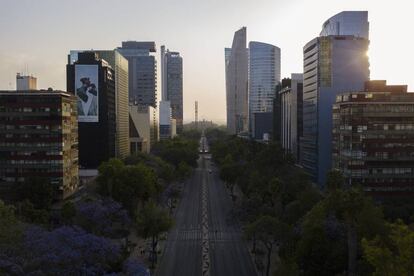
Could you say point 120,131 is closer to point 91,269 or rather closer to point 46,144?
point 46,144

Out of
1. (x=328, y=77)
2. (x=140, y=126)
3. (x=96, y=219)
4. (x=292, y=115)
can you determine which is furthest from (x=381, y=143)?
(x=140, y=126)

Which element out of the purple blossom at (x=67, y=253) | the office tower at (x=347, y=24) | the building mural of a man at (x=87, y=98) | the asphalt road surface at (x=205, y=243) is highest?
the office tower at (x=347, y=24)

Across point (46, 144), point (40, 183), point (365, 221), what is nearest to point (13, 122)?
point (46, 144)

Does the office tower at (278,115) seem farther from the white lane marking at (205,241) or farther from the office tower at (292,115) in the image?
the white lane marking at (205,241)

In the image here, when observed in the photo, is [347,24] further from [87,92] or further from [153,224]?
[153,224]

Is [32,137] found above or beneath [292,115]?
beneath

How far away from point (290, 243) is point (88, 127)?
79721 millimetres

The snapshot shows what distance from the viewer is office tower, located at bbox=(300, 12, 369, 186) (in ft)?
303

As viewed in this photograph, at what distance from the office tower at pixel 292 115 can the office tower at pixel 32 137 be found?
186 ft

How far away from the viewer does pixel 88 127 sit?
117m

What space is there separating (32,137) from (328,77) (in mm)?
54973

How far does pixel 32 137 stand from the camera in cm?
8188

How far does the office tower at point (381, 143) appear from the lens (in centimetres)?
7662

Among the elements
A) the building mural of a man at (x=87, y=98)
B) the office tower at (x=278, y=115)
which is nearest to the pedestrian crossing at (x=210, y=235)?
the building mural of a man at (x=87, y=98)
